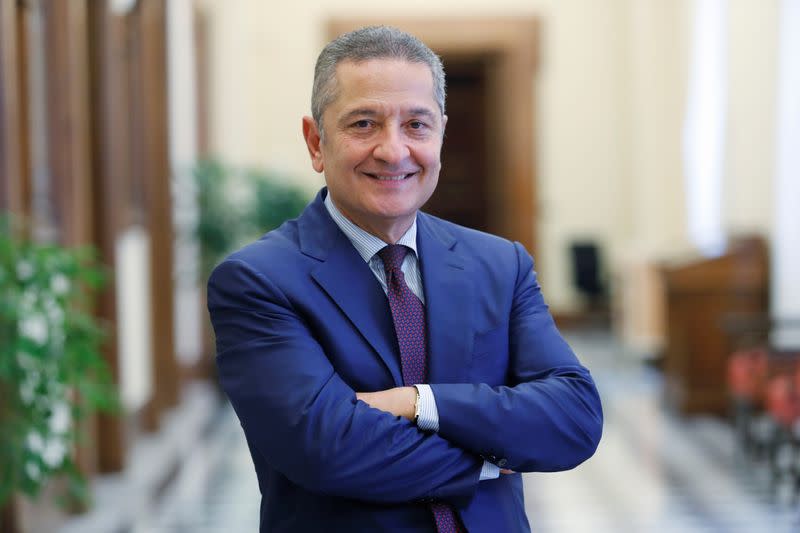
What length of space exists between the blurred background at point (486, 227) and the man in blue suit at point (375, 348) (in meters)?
2.50

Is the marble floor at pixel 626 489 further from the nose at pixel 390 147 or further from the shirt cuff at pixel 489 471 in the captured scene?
the nose at pixel 390 147

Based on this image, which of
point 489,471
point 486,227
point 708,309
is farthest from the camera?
point 486,227

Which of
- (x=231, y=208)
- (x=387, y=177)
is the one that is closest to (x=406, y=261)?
(x=387, y=177)

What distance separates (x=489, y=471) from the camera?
6.72 feet

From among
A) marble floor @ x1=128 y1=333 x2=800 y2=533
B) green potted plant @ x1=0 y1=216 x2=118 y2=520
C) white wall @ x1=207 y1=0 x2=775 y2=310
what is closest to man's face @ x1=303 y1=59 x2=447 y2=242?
green potted plant @ x1=0 y1=216 x2=118 y2=520

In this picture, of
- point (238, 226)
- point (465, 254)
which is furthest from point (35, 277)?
point (238, 226)

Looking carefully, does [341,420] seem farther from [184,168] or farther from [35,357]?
[184,168]

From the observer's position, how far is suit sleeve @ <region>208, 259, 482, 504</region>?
6.35ft

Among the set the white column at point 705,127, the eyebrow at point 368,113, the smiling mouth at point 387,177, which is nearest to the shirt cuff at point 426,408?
the smiling mouth at point 387,177

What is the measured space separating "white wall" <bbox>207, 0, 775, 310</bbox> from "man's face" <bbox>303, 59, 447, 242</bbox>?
35.7 feet

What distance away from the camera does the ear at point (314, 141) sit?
209 cm

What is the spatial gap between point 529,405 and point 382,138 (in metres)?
0.52

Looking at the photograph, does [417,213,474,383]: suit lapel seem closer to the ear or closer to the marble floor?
the ear

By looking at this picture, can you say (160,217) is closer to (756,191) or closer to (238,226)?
(238,226)
